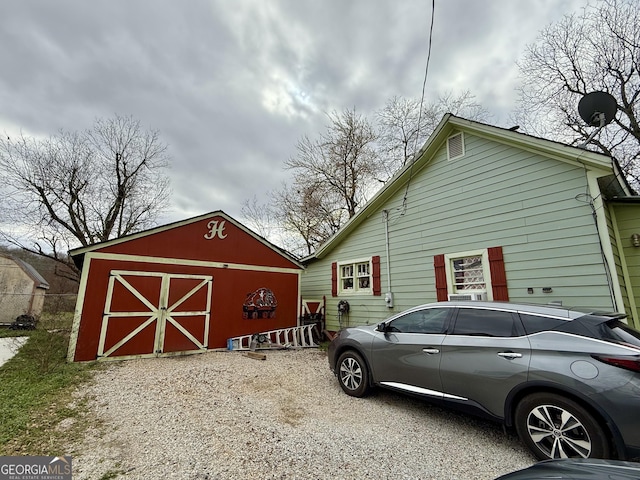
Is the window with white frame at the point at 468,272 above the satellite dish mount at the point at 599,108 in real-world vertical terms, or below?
below

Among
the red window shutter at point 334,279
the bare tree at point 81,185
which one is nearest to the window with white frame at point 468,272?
the red window shutter at point 334,279

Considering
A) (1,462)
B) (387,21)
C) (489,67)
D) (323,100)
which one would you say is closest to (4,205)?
(323,100)

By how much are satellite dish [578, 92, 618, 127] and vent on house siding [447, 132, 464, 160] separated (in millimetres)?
2398

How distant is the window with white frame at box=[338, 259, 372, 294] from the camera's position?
8.80 meters

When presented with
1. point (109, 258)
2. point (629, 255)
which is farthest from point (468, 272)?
point (109, 258)

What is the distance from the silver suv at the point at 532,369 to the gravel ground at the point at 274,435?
0.45 meters

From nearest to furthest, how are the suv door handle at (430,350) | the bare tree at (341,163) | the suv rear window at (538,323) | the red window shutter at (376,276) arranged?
the suv rear window at (538,323) → the suv door handle at (430,350) → the red window shutter at (376,276) → the bare tree at (341,163)

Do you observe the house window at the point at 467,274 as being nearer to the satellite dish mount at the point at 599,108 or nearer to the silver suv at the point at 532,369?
the silver suv at the point at 532,369

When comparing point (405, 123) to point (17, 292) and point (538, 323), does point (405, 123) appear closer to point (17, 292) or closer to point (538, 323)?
point (538, 323)

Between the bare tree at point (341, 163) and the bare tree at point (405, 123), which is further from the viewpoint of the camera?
the bare tree at point (341, 163)

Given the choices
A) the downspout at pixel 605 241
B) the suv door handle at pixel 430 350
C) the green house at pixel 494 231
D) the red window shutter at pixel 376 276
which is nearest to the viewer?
the suv door handle at pixel 430 350

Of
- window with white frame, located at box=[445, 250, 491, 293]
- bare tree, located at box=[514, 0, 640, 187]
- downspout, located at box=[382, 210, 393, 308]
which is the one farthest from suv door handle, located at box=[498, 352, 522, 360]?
bare tree, located at box=[514, 0, 640, 187]

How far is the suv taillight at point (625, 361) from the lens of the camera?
2221mm

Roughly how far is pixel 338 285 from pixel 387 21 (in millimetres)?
7366
